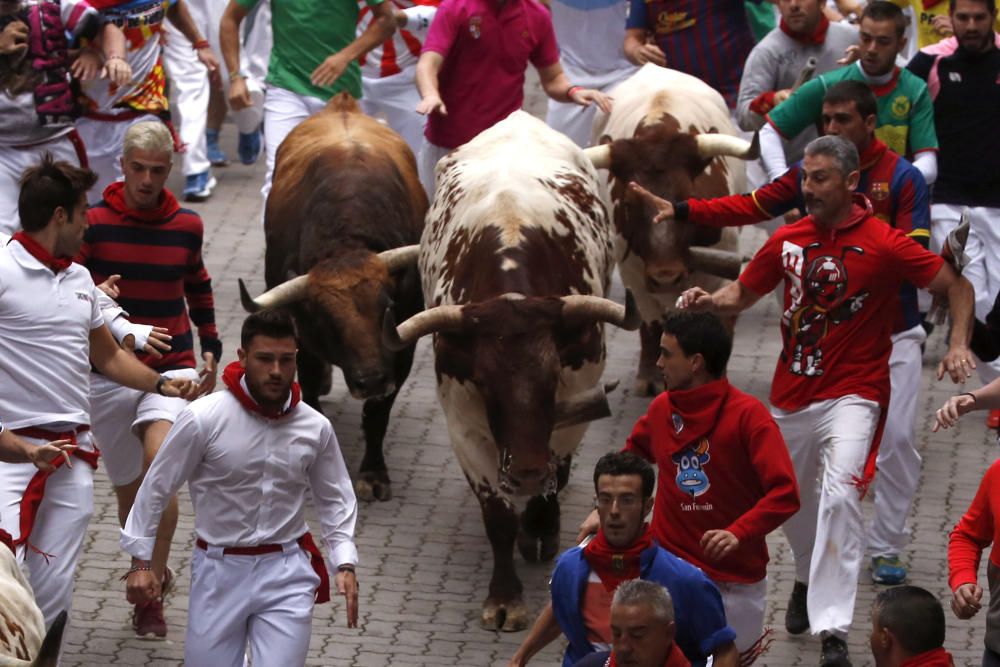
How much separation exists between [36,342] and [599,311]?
275 centimetres

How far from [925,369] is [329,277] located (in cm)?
435

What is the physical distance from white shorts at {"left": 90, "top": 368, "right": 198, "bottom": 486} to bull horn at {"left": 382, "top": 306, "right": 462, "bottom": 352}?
0.93 m

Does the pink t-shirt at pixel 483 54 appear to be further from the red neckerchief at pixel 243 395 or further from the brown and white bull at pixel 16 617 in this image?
the brown and white bull at pixel 16 617

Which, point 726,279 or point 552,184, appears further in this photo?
point 726,279

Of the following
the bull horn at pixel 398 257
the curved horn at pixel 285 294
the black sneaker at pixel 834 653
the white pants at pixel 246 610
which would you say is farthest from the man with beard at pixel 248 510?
the bull horn at pixel 398 257

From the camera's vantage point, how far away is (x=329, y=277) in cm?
1026

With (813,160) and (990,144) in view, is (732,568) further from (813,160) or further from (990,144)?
(990,144)

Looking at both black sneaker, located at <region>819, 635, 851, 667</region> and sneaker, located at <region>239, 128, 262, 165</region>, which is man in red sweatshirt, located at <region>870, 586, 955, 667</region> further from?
sneaker, located at <region>239, 128, 262, 165</region>

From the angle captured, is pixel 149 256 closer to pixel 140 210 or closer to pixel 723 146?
pixel 140 210

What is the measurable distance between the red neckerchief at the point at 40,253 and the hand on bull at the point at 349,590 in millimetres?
1714

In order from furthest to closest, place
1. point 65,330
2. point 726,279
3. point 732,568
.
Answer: point 726,279
point 65,330
point 732,568

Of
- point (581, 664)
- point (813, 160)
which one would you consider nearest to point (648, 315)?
point (813, 160)

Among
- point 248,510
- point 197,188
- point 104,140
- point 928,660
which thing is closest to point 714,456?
point 928,660

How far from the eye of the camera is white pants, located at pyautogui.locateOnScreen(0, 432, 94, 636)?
298 inches
